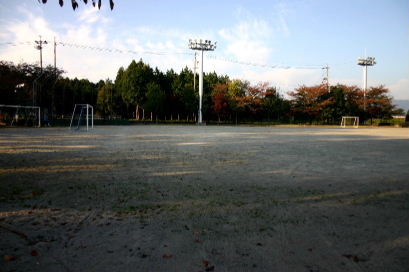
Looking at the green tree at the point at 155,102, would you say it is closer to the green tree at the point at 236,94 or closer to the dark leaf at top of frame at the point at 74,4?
the green tree at the point at 236,94

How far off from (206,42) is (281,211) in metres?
48.2

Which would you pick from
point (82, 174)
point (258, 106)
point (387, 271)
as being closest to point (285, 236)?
point (387, 271)

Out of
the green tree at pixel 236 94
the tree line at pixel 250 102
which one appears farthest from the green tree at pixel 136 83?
the green tree at pixel 236 94

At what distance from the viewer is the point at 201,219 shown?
3.61m

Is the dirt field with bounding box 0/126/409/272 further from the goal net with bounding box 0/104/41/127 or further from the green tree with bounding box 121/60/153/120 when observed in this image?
the green tree with bounding box 121/60/153/120

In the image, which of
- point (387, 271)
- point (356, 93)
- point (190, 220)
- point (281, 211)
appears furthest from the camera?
point (356, 93)

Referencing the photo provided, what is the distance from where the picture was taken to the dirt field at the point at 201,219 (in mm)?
2570

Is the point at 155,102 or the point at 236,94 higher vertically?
the point at 236,94

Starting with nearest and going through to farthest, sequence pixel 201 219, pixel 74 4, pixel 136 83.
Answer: pixel 201 219
pixel 74 4
pixel 136 83

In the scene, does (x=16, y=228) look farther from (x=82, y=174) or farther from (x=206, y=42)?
(x=206, y=42)

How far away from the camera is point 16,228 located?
324 cm

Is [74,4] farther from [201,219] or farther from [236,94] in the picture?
[236,94]

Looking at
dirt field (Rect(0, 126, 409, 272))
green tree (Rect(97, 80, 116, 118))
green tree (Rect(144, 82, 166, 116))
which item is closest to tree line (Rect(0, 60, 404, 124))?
green tree (Rect(144, 82, 166, 116))

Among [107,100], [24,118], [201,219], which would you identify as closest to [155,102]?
[107,100]
